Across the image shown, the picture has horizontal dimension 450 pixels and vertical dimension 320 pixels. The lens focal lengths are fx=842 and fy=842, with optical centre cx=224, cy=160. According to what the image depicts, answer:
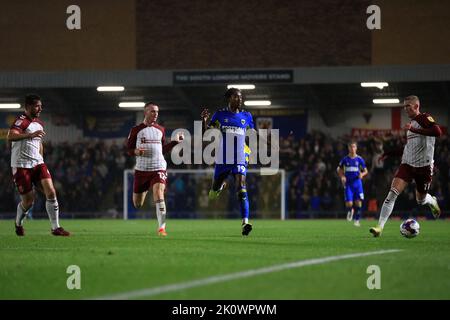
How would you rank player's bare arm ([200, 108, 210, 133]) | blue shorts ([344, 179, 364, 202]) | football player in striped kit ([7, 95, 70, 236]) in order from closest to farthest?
1. player's bare arm ([200, 108, 210, 133])
2. football player in striped kit ([7, 95, 70, 236])
3. blue shorts ([344, 179, 364, 202])

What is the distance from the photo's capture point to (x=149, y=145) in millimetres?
16172

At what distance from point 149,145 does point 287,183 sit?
19.0 meters

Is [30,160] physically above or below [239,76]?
below

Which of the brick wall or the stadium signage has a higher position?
the brick wall

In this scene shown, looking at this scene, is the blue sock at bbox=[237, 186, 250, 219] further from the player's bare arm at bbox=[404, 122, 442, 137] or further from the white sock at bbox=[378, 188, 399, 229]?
the player's bare arm at bbox=[404, 122, 442, 137]

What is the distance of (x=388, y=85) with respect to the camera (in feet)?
117

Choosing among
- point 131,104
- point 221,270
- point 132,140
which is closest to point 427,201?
point 132,140

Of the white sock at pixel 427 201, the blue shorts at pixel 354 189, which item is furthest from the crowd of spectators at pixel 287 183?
the white sock at pixel 427 201

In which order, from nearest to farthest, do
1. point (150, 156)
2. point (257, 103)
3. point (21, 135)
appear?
1. point (21, 135)
2. point (150, 156)
3. point (257, 103)

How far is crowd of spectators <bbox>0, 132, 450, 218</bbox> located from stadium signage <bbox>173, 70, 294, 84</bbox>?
300 centimetres

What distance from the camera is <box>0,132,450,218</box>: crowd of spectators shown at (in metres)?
33.7

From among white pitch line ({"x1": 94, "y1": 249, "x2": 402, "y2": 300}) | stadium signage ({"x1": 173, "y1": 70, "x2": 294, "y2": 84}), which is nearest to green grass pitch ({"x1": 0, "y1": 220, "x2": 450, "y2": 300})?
white pitch line ({"x1": 94, "y1": 249, "x2": 402, "y2": 300})

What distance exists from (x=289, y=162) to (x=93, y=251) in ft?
81.8

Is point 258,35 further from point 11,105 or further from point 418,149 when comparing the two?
point 418,149
